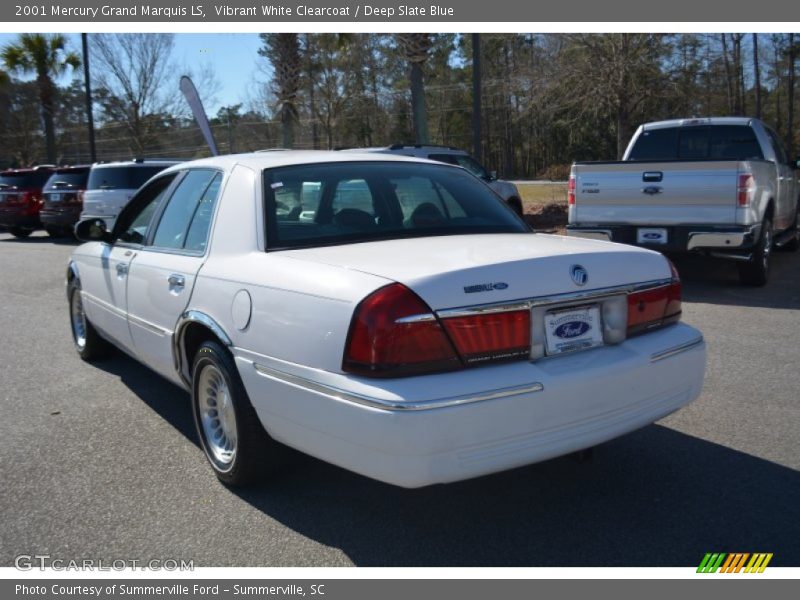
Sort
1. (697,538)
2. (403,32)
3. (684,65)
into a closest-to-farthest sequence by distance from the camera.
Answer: (697,538)
(403,32)
(684,65)

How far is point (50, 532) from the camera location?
3.39 m

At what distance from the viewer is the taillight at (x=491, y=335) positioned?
2.89 metres

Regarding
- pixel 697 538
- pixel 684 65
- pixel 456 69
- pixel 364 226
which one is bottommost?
pixel 697 538

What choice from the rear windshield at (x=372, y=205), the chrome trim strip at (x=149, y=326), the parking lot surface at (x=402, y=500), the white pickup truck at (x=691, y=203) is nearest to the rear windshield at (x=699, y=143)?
the white pickup truck at (x=691, y=203)

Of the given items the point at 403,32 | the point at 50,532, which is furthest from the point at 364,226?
the point at 403,32

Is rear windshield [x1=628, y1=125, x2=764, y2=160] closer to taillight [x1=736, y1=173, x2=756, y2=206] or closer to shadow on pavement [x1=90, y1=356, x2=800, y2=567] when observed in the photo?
taillight [x1=736, y1=173, x2=756, y2=206]

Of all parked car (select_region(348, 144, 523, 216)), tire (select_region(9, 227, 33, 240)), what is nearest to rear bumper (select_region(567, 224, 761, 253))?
parked car (select_region(348, 144, 523, 216))

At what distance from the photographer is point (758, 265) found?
343 inches

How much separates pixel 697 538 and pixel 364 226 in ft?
6.92

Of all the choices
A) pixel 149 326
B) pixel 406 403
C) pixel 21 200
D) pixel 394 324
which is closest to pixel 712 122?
pixel 149 326

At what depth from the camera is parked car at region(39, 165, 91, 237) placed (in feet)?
57.5

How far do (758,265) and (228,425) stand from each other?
710cm

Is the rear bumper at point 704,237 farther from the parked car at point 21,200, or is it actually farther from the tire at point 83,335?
the parked car at point 21,200

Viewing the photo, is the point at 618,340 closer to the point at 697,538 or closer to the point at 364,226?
the point at 697,538
